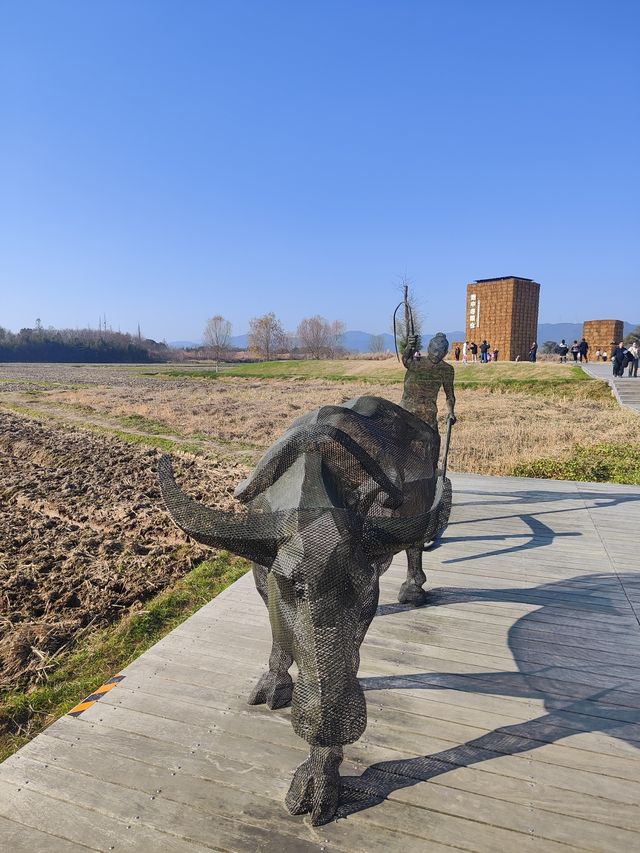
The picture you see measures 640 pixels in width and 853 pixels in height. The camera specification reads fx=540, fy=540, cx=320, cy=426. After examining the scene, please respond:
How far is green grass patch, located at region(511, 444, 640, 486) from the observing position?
36.8ft

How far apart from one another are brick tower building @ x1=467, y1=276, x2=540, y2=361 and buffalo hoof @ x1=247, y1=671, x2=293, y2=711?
44357mm

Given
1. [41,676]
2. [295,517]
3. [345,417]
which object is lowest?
[41,676]

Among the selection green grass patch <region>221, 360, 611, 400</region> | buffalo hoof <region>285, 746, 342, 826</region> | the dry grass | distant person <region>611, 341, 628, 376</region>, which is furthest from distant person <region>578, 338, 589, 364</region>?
buffalo hoof <region>285, 746, 342, 826</region>

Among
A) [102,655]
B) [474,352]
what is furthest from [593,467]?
[474,352]

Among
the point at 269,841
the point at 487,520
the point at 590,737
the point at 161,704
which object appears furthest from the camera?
the point at 487,520

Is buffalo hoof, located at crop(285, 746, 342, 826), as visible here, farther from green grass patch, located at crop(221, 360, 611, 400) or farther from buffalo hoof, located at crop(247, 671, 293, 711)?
green grass patch, located at crop(221, 360, 611, 400)

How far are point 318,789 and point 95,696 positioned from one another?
6.57ft

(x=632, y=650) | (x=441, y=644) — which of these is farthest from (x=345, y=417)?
(x=632, y=650)

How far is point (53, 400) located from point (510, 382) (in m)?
23.8

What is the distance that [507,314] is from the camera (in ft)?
146

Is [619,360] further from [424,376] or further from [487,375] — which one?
[424,376]

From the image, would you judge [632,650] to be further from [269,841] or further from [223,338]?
[223,338]

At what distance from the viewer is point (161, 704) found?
12.8 feet

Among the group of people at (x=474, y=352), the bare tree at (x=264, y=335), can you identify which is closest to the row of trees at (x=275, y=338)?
the bare tree at (x=264, y=335)
